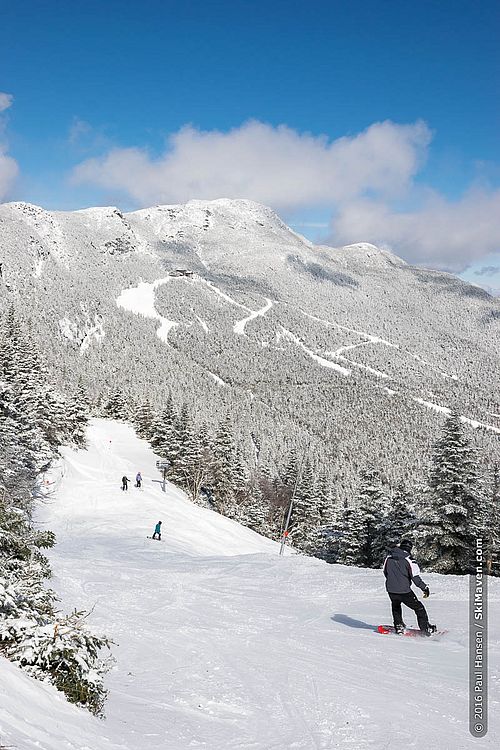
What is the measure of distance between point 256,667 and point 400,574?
3122mm

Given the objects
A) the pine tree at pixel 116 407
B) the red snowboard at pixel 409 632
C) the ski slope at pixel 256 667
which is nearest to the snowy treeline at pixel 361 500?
the pine tree at pixel 116 407

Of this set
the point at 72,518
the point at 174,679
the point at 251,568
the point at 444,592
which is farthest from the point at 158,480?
the point at 174,679

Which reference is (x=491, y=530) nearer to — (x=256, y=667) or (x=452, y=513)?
(x=452, y=513)

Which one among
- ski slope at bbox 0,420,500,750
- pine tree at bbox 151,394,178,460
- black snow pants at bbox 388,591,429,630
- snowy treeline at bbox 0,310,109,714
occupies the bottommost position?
ski slope at bbox 0,420,500,750

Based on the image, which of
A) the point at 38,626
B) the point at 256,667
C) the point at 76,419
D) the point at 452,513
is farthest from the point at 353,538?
the point at 38,626

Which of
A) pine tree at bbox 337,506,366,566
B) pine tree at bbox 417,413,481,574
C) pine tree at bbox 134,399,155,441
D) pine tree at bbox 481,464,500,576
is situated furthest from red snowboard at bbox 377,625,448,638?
pine tree at bbox 134,399,155,441

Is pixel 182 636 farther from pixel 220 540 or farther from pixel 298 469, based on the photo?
pixel 298 469

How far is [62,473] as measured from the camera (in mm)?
38000

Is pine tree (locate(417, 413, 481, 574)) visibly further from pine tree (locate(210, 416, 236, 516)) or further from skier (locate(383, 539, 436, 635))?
pine tree (locate(210, 416, 236, 516))

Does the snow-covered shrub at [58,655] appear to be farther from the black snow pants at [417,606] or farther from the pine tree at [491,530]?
the pine tree at [491,530]

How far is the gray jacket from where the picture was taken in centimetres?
865

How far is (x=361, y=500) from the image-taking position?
36.9m

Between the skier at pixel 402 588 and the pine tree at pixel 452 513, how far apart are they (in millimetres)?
16519

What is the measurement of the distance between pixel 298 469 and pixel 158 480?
2181 cm
